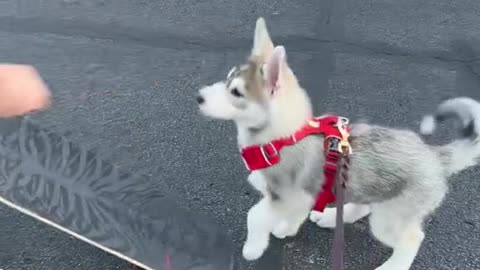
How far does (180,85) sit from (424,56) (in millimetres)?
1732

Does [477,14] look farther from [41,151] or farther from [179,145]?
[41,151]

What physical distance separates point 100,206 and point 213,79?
169 cm

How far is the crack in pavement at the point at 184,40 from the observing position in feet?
14.4

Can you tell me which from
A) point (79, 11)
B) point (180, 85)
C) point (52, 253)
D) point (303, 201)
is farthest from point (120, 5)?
point (303, 201)

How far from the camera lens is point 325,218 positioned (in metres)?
2.91

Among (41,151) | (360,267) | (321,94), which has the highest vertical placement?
(41,151)

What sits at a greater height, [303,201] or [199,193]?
[303,201]

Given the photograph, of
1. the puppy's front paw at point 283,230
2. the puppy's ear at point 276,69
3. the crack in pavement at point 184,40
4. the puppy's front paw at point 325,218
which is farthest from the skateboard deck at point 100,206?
the crack in pavement at point 184,40

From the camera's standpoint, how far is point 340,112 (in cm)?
379

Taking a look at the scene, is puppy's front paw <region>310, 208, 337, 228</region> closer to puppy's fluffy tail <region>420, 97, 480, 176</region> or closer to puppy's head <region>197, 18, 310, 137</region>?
puppy's fluffy tail <region>420, 97, 480, 176</region>

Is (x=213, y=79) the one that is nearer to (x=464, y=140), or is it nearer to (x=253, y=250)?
(x=253, y=250)

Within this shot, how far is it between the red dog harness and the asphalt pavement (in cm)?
60

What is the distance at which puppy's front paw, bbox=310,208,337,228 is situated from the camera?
9.53 ft

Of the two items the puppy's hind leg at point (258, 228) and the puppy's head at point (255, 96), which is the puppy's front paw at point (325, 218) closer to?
the puppy's hind leg at point (258, 228)
